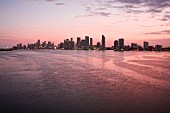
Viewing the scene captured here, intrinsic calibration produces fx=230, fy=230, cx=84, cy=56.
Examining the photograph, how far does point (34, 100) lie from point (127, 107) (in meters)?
9.20

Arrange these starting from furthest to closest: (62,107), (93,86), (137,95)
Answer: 1. (93,86)
2. (137,95)
3. (62,107)

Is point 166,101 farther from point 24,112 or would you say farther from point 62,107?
point 24,112

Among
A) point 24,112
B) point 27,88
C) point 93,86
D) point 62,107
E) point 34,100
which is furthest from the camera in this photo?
Answer: point 93,86

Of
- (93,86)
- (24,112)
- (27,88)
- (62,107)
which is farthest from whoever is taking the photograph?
(93,86)

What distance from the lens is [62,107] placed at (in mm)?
20984

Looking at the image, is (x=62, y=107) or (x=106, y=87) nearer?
(x=62, y=107)

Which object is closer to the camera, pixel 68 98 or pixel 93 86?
pixel 68 98

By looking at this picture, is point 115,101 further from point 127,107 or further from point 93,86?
point 93,86

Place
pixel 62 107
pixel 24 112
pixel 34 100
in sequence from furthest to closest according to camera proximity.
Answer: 1. pixel 34 100
2. pixel 62 107
3. pixel 24 112

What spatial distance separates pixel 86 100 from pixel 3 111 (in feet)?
26.7

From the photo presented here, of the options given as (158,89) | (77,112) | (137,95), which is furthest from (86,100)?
(158,89)

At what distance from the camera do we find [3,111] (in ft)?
63.9

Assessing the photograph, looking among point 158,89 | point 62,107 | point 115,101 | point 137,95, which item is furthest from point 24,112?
point 158,89

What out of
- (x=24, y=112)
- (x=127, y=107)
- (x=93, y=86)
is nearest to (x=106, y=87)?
(x=93, y=86)
